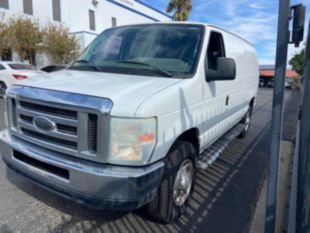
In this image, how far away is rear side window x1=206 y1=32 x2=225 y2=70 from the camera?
3571 mm

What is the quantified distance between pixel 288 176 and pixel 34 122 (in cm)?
401

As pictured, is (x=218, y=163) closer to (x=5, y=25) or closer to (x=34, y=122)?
(x=34, y=122)

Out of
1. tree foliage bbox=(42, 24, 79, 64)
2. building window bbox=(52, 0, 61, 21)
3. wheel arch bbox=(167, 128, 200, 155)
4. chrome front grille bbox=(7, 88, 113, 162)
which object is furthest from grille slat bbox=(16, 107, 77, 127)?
building window bbox=(52, 0, 61, 21)

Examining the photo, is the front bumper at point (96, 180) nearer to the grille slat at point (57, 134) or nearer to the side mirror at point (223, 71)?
the grille slat at point (57, 134)

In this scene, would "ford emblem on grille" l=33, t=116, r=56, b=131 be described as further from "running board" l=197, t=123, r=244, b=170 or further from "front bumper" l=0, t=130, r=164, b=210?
"running board" l=197, t=123, r=244, b=170

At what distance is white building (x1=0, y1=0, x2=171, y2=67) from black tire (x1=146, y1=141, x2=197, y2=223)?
18.9m

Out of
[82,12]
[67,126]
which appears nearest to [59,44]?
[82,12]

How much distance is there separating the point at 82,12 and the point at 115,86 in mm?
24483

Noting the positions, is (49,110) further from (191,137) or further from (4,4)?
(4,4)

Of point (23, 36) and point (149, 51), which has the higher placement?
point (23, 36)

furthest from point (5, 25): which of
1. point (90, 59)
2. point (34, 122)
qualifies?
point (34, 122)

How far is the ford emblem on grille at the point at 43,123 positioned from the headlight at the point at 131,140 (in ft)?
2.20

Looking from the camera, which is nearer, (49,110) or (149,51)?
(49,110)

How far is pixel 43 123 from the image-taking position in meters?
2.52
